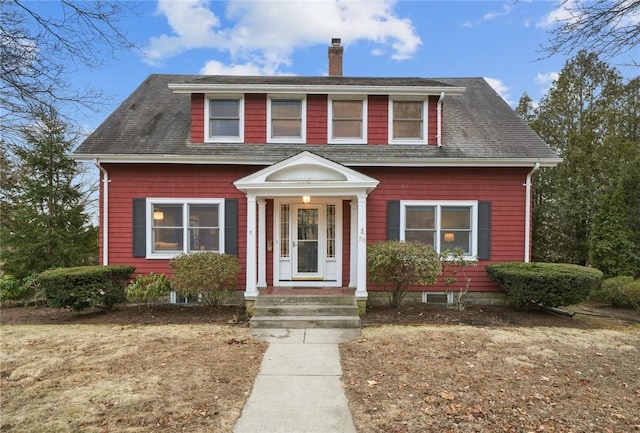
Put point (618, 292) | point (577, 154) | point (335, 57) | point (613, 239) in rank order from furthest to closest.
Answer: point (577, 154)
point (335, 57)
point (613, 239)
point (618, 292)

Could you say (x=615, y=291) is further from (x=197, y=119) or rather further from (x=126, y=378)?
(x=197, y=119)

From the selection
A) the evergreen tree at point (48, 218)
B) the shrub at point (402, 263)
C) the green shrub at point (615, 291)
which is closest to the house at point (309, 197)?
the shrub at point (402, 263)

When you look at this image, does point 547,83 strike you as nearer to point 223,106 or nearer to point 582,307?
point 582,307

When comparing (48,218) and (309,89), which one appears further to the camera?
(48,218)

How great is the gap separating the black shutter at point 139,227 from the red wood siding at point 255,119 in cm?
291

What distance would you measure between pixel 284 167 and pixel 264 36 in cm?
611

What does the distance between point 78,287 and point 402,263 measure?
257 inches

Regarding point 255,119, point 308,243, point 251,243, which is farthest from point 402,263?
point 255,119

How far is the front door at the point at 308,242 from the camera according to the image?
341 inches

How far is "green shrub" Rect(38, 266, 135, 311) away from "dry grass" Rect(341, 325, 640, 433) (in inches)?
205

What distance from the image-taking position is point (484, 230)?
8508mm

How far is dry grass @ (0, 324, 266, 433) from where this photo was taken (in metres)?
3.38

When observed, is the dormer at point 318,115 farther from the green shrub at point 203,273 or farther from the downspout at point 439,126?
the green shrub at point 203,273

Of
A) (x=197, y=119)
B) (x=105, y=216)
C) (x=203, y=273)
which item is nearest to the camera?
(x=203, y=273)
